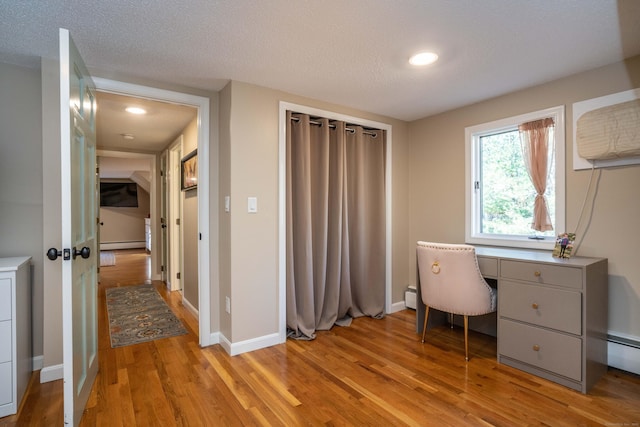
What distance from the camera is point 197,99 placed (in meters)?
2.76

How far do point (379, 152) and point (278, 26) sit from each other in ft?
6.53

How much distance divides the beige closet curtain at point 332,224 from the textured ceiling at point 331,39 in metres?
0.60

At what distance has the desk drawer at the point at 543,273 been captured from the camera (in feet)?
6.80

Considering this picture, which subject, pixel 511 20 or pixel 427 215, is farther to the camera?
pixel 427 215

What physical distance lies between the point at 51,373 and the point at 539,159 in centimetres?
398

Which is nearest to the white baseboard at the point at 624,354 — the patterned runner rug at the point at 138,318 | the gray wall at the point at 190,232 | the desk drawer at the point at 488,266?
the desk drawer at the point at 488,266

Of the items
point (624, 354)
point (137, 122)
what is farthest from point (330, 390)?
point (137, 122)

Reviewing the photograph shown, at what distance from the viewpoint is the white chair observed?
2439mm

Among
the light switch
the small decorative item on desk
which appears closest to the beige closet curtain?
the light switch

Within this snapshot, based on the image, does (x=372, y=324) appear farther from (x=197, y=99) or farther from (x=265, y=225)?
(x=197, y=99)

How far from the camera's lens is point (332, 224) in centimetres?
326

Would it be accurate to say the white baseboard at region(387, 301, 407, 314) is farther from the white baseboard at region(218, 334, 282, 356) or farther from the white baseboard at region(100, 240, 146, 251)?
the white baseboard at region(100, 240, 146, 251)

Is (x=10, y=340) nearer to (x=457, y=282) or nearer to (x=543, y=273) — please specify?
(x=457, y=282)

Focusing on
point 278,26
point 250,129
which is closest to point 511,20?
point 278,26
